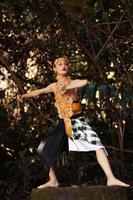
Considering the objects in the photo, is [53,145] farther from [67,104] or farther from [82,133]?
[67,104]

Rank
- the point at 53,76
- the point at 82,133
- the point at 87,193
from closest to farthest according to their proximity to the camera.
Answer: the point at 87,193, the point at 82,133, the point at 53,76

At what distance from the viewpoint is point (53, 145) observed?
573cm

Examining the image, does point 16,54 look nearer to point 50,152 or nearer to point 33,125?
point 33,125

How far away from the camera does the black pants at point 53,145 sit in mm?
5727

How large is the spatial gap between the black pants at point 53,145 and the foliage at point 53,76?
1.32 metres

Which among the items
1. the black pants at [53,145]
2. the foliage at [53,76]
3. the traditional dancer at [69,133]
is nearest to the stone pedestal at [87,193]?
the traditional dancer at [69,133]

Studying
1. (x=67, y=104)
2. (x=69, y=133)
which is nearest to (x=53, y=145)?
(x=69, y=133)

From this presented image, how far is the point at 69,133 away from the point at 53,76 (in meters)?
2.81

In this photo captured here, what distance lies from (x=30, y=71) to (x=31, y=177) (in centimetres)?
158

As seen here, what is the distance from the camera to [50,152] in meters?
5.75

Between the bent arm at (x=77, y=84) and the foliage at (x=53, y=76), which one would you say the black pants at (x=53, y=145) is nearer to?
the bent arm at (x=77, y=84)

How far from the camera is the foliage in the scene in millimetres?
7219

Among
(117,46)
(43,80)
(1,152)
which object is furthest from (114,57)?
(1,152)

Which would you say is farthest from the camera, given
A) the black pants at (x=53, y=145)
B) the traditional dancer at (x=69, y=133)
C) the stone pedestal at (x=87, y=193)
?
the black pants at (x=53, y=145)
